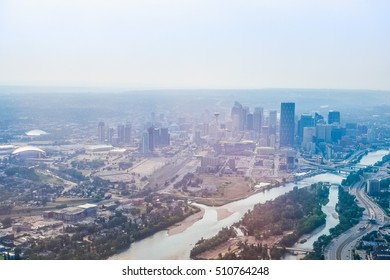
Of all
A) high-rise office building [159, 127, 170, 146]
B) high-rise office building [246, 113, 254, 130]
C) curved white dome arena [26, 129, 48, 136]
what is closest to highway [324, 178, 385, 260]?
high-rise office building [246, 113, 254, 130]

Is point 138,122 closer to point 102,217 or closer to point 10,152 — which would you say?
point 10,152

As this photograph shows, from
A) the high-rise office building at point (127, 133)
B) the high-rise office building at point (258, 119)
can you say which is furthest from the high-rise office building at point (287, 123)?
the high-rise office building at point (127, 133)

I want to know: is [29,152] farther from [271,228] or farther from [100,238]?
[271,228]

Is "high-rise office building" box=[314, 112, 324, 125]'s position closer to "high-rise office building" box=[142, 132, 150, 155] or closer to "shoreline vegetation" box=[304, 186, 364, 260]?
"shoreline vegetation" box=[304, 186, 364, 260]

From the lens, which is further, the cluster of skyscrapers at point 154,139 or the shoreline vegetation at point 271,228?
the cluster of skyscrapers at point 154,139

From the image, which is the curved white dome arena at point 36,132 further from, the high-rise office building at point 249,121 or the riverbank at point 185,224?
the riverbank at point 185,224

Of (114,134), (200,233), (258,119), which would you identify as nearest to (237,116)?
(258,119)

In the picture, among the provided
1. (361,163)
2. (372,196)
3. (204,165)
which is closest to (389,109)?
(361,163)
